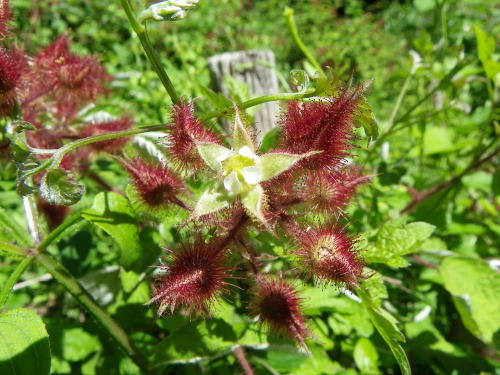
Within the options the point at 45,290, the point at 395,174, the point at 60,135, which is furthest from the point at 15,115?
the point at 395,174

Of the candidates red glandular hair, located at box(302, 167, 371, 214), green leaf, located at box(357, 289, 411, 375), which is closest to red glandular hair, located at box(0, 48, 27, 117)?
red glandular hair, located at box(302, 167, 371, 214)

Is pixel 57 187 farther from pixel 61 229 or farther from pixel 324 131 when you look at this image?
pixel 324 131

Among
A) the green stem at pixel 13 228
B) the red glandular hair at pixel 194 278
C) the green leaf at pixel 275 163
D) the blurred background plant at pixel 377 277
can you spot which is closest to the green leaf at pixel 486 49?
the blurred background plant at pixel 377 277

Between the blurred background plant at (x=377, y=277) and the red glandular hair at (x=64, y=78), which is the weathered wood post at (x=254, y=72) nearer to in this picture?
the blurred background plant at (x=377, y=277)

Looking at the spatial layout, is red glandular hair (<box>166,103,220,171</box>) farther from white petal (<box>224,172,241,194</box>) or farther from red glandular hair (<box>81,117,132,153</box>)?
red glandular hair (<box>81,117,132,153</box>)

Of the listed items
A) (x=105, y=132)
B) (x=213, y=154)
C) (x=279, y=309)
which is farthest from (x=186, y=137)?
(x=105, y=132)

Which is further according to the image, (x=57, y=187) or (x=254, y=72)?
(x=254, y=72)
